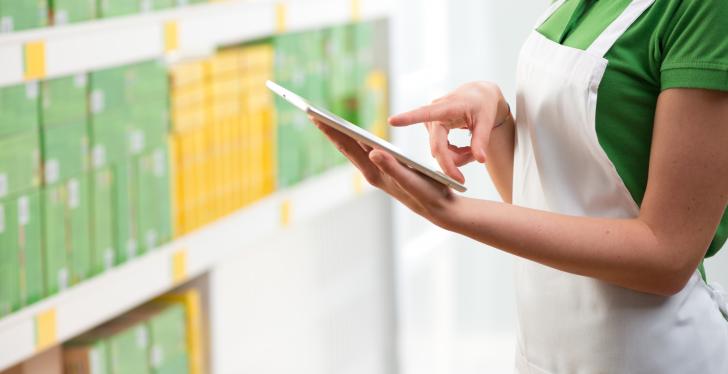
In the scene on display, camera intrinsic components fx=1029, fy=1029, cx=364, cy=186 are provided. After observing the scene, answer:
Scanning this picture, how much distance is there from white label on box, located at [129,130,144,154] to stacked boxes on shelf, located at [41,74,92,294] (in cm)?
13

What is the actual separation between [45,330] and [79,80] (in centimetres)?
43

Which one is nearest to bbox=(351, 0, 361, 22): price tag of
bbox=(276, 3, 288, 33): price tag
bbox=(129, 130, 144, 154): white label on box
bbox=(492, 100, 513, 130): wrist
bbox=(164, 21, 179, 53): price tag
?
bbox=(276, 3, 288, 33): price tag

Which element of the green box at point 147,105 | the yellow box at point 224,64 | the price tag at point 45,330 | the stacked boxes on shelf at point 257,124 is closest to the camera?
the price tag at point 45,330

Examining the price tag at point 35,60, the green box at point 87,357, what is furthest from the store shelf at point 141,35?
the green box at point 87,357

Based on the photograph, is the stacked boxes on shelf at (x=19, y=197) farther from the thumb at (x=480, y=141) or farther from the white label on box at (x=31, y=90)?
the thumb at (x=480, y=141)

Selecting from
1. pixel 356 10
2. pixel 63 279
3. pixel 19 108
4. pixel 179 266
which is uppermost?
pixel 19 108

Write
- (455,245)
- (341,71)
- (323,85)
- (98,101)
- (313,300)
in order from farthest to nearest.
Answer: (455,245) < (313,300) < (341,71) < (323,85) < (98,101)

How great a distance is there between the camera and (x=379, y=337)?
334cm

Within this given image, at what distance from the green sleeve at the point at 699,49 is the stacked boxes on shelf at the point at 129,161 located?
1.07m

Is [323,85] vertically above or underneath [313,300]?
above

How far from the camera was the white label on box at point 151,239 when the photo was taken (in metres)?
2.02

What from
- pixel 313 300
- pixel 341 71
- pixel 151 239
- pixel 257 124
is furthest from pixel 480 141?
pixel 313 300

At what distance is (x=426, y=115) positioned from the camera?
4.05 ft

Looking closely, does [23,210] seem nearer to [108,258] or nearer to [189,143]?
[108,258]
